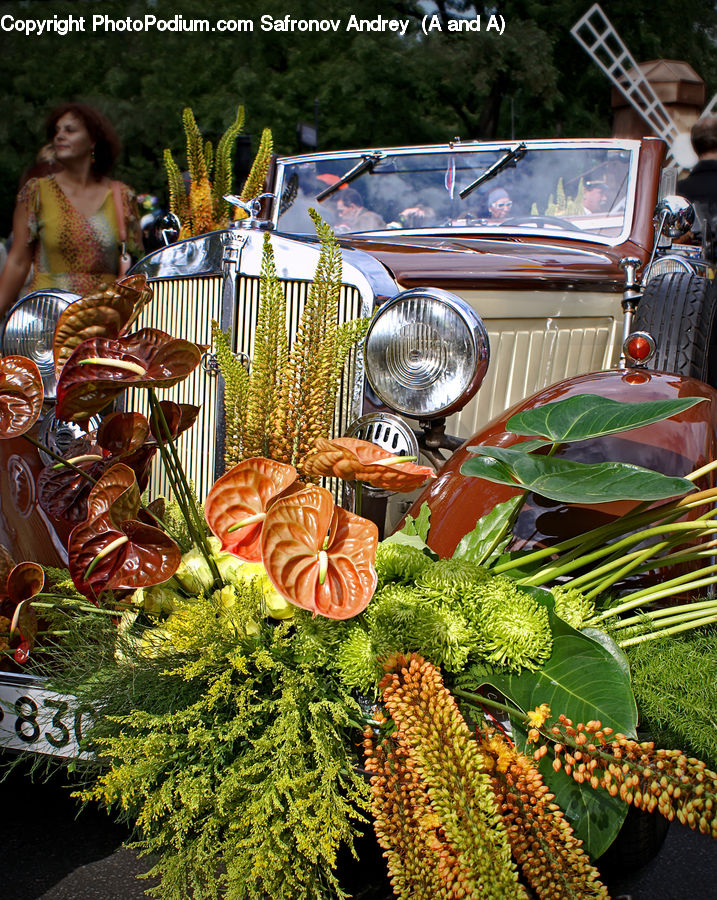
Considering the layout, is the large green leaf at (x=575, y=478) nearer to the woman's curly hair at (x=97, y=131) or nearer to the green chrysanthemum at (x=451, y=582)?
the green chrysanthemum at (x=451, y=582)

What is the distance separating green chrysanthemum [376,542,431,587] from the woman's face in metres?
3.18

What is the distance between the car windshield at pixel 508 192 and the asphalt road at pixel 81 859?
2.39m

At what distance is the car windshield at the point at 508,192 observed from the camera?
11.8 ft

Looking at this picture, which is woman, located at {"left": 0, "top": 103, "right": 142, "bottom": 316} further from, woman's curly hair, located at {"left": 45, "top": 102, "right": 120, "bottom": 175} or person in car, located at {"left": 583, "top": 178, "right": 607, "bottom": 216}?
person in car, located at {"left": 583, "top": 178, "right": 607, "bottom": 216}

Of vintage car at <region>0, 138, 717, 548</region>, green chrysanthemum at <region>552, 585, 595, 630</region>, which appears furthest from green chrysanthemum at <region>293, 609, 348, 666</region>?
vintage car at <region>0, 138, 717, 548</region>

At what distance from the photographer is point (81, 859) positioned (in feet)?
6.72

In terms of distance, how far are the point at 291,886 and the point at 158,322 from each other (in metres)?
1.90

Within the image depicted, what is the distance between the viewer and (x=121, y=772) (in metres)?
1.21

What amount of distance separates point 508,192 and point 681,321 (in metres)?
1.17

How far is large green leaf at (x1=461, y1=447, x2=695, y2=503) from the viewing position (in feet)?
4.16

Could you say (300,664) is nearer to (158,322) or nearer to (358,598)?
(358,598)

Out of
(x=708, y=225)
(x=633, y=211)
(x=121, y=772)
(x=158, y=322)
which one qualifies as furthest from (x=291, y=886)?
(x=708, y=225)

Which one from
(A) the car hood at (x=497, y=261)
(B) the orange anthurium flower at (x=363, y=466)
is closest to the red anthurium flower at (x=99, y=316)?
(B) the orange anthurium flower at (x=363, y=466)

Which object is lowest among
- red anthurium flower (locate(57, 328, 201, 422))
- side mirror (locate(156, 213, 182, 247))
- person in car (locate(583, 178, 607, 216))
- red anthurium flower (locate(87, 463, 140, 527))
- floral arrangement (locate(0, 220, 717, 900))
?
floral arrangement (locate(0, 220, 717, 900))
